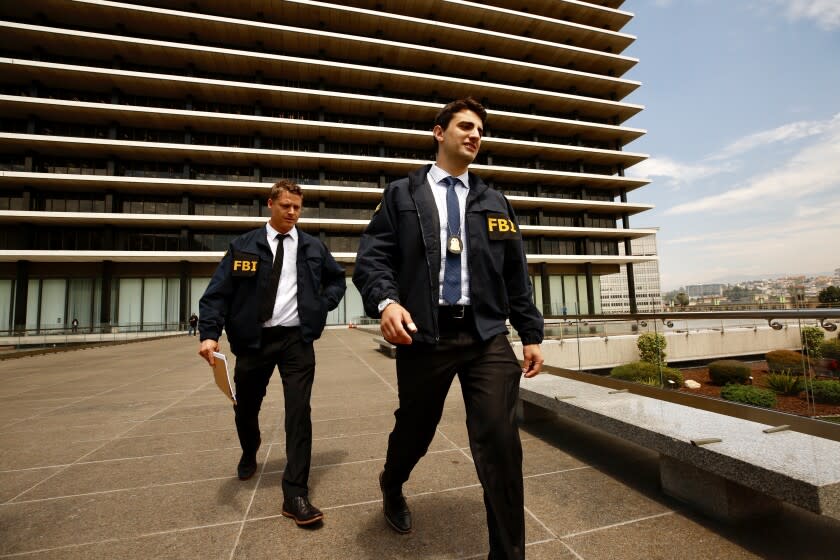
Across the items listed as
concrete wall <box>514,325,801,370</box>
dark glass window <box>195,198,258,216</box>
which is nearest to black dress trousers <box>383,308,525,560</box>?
concrete wall <box>514,325,801,370</box>

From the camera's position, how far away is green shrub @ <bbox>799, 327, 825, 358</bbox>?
2643mm

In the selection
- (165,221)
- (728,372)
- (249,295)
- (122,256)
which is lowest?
(728,372)

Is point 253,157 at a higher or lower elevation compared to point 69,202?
higher

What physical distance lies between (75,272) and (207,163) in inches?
452

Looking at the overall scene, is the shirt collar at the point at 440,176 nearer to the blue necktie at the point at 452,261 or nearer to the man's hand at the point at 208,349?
the blue necktie at the point at 452,261

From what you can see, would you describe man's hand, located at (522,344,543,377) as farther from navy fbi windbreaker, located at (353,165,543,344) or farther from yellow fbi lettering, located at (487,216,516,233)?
yellow fbi lettering, located at (487,216,516,233)

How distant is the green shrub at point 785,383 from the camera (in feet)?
8.84

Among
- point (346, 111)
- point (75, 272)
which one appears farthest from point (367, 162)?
point (75, 272)

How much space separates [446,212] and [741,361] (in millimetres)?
3951

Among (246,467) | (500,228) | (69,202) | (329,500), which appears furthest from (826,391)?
(69,202)

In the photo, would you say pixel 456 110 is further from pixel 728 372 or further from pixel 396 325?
pixel 728 372

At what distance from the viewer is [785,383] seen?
283cm

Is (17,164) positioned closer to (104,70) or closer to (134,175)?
(134,175)

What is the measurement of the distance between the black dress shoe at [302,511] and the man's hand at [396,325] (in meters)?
1.25
